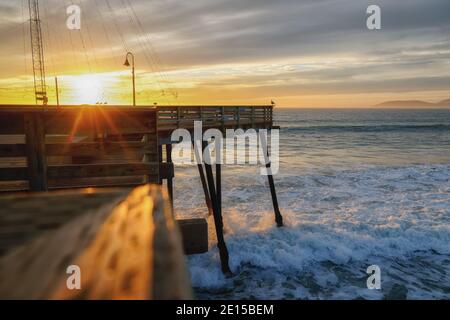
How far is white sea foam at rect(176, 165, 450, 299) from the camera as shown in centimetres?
977

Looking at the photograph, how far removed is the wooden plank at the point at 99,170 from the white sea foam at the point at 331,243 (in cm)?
531

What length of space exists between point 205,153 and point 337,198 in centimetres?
1131

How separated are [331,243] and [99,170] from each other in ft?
31.9

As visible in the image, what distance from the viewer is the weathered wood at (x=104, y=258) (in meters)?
1.53

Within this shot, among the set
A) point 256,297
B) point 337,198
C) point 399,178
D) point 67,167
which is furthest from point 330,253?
point 399,178

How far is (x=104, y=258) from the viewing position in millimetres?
1854

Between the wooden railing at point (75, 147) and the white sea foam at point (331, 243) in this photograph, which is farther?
the white sea foam at point (331, 243)

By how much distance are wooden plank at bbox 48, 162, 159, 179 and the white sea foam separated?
5306mm

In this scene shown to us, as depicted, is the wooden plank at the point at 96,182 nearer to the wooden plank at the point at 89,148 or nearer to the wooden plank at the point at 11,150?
the wooden plank at the point at 89,148

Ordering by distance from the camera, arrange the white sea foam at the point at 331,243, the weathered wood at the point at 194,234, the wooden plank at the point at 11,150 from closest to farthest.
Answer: the weathered wood at the point at 194,234 → the wooden plank at the point at 11,150 → the white sea foam at the point at 331,243

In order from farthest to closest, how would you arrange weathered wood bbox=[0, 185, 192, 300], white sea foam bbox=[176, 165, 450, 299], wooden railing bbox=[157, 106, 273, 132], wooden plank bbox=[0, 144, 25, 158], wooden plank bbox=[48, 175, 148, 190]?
wooden railing bbox=[157, 106, 273, 132] < white sea foam bbox=[176, 165, 450, 299] < wooden plank bbox=[48, 175, 148, 190] < wooden plank bbox=[0, 144, 25, 158] < weathered wood bbox=[0, 185, 192, 300]

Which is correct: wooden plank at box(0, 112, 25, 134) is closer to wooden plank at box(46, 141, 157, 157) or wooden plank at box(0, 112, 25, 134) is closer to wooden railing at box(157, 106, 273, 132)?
wooden plank at box(46, 141, 157, 157)

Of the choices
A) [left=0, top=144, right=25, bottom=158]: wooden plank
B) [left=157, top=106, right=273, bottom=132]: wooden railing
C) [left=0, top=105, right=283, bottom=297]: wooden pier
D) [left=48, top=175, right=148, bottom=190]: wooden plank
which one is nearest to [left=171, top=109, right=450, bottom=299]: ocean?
[left=157, top=106, right=273, bottom=132]: wooden railing

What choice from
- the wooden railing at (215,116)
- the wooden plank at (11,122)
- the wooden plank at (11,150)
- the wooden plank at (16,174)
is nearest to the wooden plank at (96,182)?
the wooden plank at (16,174)
